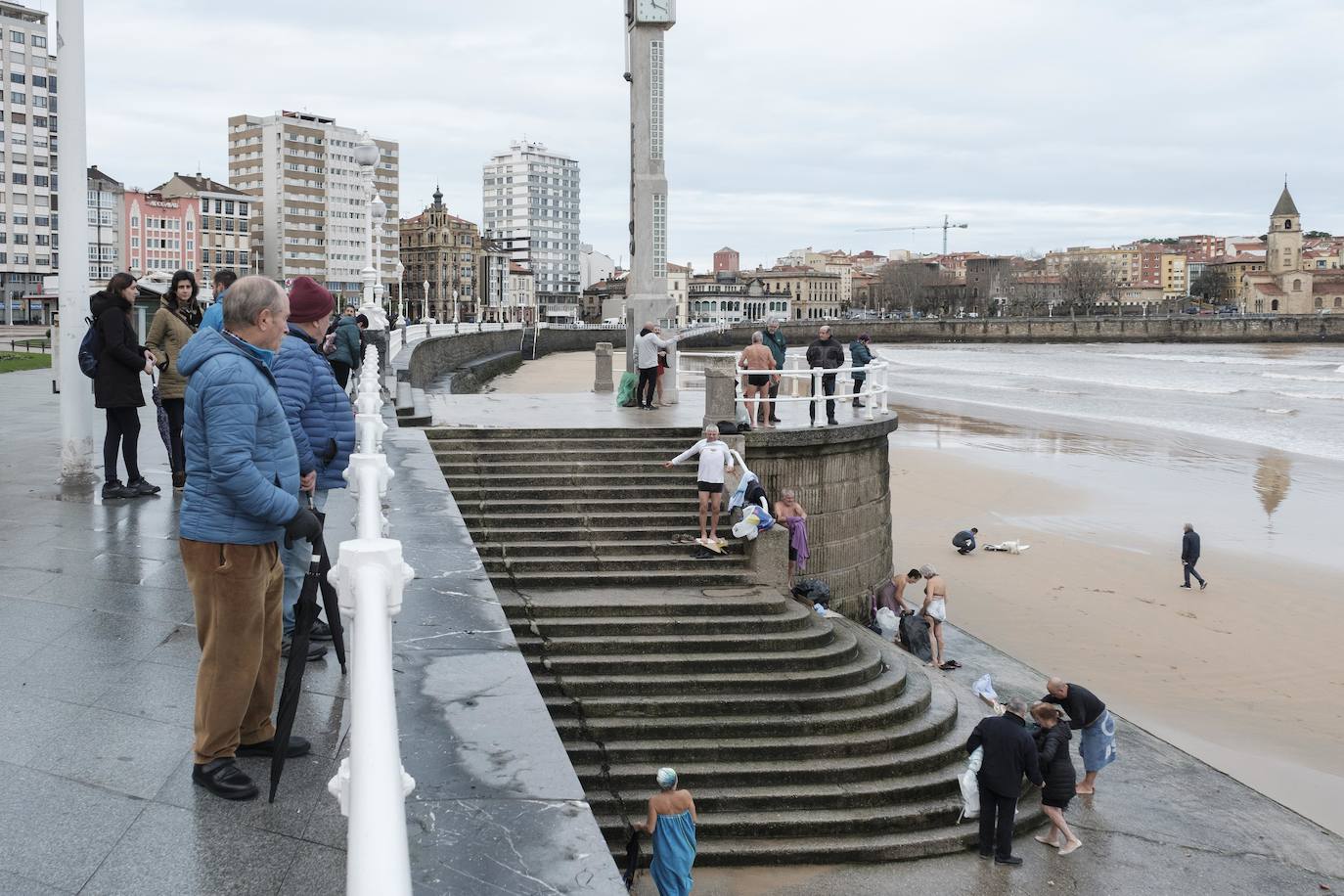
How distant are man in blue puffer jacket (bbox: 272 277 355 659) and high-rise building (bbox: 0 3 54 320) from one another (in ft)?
318

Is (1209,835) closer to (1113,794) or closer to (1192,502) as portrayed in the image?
(1113,794)

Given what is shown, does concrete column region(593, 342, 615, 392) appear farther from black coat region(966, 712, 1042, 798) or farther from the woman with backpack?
black coat region(966, 712, 1042, 798)

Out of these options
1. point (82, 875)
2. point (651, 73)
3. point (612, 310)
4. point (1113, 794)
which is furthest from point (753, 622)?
point (612, 310)

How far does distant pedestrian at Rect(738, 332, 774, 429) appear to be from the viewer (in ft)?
44.0

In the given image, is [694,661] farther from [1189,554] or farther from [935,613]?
[1189,554]

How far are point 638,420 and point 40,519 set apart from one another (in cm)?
801

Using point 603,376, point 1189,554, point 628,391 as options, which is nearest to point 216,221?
point 603,376

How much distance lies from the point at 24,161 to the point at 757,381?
96633 mm

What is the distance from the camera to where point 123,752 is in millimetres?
3877

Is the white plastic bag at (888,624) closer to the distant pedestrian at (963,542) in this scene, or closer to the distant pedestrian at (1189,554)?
the distant pedestrian at (1189,554)

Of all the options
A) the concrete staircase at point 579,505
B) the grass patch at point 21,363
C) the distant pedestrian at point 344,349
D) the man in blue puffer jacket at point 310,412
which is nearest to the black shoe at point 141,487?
the concrete staircase at point 579,505

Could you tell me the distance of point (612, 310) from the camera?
153750 millimetres

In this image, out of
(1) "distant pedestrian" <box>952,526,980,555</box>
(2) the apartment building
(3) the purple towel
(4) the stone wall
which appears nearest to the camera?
(3) the purple towel

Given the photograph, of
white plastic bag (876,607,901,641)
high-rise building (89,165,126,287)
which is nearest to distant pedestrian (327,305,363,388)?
white plastic bag (876,607,901,641)
